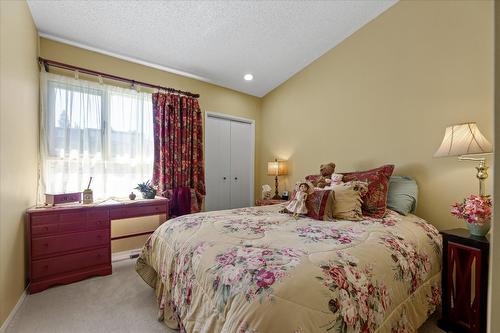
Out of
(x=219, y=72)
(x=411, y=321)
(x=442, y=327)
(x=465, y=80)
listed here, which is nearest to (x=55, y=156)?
(x=219, y=72)

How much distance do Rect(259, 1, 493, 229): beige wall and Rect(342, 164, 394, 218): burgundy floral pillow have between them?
36 cm

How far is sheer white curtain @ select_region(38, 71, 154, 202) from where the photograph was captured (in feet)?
8.23

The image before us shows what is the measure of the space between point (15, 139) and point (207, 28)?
6.97ft

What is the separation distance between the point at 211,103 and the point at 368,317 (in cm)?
355

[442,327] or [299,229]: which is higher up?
[299,229]

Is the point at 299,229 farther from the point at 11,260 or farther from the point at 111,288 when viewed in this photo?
the point at 11,260

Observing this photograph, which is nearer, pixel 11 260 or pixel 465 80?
pixel 11 260

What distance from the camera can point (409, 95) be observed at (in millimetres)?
2348

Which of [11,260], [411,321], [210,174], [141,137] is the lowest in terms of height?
[411,321]

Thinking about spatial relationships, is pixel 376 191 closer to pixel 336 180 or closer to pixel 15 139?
pixel 336 180

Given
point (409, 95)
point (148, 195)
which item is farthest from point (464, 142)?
point (148, 195)

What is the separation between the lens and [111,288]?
2.15 m

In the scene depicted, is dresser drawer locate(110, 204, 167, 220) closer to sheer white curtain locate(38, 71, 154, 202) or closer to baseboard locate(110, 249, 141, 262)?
sheer white curtain locate(38, 71, 154, 202)

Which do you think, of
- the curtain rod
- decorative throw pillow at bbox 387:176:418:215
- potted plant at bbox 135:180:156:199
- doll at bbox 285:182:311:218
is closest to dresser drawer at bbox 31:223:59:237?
potted plant at bbox 135:180:156:199
